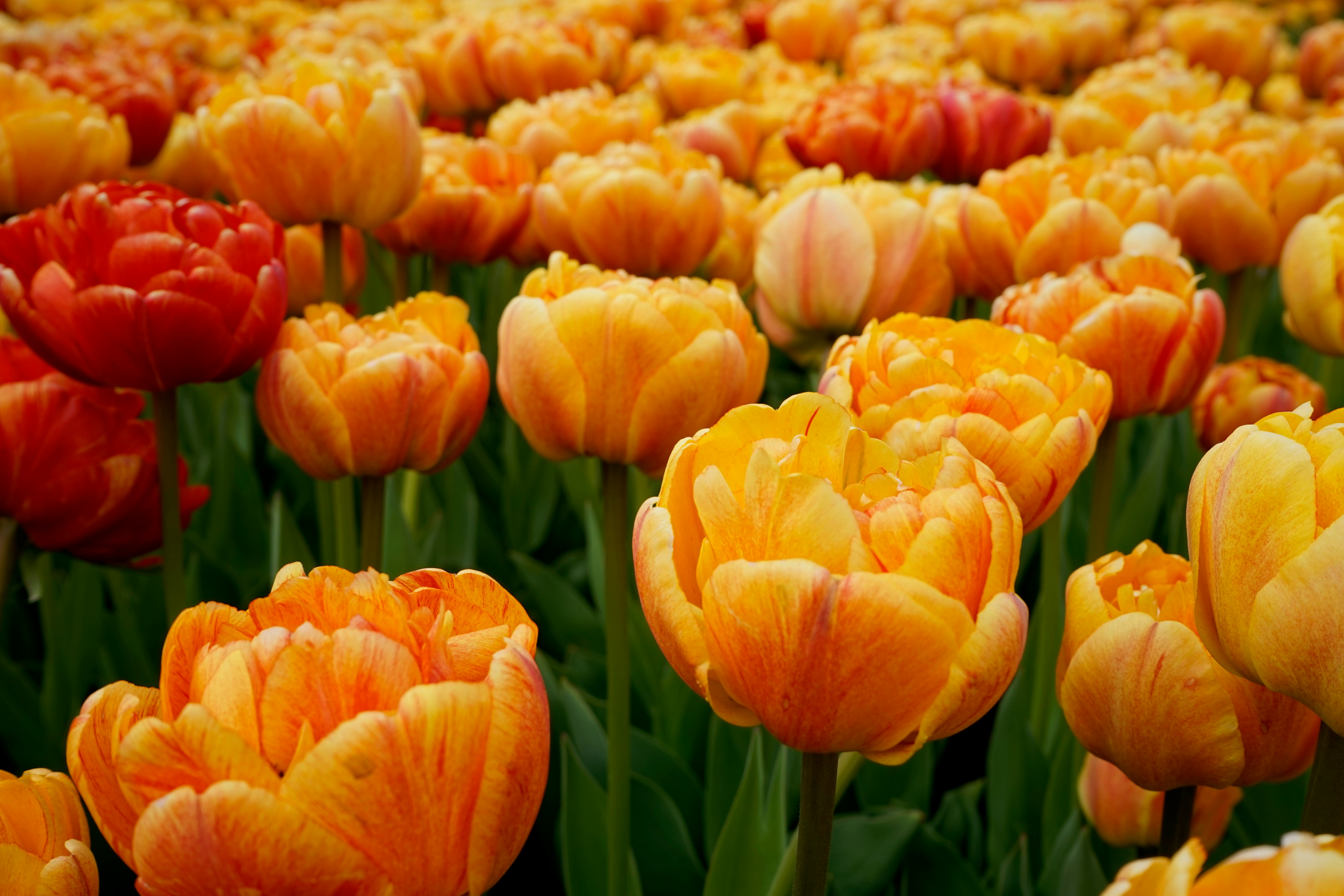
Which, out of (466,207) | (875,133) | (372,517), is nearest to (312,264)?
(466,207)

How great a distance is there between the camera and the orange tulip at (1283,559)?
18.1 inches

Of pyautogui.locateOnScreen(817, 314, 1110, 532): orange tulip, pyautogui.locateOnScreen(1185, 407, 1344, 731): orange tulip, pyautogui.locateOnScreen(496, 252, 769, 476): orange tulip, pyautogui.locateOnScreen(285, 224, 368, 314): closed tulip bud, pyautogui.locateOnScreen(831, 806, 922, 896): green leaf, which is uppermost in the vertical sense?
pyautogui.locateOnScreen(1185, 407, 1344, 731): orange tulip

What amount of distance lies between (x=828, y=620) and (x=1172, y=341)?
57 cm

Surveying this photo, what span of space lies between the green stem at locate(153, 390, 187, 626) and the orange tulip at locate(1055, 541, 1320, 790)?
62 centimetres

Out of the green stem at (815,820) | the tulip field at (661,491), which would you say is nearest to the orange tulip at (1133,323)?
the tulip field at (661,491)

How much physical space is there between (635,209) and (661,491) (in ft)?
2.09

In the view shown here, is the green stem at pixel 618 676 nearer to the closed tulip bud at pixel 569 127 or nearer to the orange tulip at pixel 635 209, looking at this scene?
the orange tulip at pixel 635 209

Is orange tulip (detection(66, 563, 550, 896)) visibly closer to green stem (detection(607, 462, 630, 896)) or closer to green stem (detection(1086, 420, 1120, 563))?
green stem (detection(607, 462, 630, 896))

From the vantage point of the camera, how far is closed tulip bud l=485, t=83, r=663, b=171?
1588 mm

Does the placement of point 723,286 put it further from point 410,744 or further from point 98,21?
point 98,21

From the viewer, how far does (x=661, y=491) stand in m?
0.58

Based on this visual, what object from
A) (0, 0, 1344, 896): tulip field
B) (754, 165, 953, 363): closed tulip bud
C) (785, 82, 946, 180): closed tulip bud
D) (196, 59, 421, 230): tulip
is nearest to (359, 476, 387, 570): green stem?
(0, 0, 1344, 896): tulip field

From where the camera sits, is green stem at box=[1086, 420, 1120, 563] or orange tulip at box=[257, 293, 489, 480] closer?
orange tulip at box=[257, 293, 489, 480]

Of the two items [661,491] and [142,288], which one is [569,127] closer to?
[142,288]
